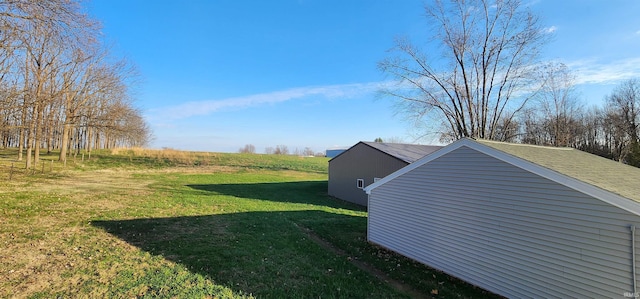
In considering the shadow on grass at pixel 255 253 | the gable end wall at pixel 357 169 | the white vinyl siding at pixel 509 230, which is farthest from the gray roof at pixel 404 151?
the white vinyl siding at pixel 509 230

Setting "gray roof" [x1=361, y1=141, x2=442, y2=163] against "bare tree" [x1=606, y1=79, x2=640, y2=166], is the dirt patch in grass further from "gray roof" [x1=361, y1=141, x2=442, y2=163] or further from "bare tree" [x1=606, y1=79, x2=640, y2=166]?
"bare tree" [x1=606, y1=79, x2=640, y2=166]

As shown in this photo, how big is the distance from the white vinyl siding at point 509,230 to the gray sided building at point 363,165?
30.2ft

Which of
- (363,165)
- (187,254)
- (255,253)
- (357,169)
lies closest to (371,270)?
(255,253)

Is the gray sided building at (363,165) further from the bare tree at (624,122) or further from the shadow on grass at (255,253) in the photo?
the bare tree at (624,122)

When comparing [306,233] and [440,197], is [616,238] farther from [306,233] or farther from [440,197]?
[306,233]

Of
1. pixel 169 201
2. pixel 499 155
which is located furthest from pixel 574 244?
pixel 169 201

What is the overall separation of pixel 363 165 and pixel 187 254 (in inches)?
561

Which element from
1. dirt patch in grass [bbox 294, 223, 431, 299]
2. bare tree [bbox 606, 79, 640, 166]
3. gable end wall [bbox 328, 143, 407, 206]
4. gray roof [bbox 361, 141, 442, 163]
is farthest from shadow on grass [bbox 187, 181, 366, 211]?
bare tree [bbox 606, 79, 640, 166]

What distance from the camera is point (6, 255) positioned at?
6.66 m

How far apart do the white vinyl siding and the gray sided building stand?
920 centimetres

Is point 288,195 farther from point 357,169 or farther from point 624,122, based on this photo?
point 624,122

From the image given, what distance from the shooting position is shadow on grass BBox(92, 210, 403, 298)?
6.22 metres

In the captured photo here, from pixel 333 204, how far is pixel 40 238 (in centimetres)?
1436

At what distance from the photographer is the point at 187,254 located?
7.67 meters
